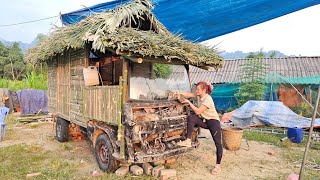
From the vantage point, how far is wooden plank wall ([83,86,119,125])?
4801 millimetres

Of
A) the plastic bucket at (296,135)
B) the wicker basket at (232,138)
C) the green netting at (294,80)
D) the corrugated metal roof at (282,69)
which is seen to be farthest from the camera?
the corrugated metal roof at (282,69)

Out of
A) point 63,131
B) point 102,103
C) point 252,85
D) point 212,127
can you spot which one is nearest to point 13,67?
point 63,131

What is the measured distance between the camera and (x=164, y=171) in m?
4.84

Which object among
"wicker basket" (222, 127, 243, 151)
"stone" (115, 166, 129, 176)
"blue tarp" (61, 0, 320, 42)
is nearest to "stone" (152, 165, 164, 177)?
"stone" (115, 166, 129, 176)

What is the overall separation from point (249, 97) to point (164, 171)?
10295mm

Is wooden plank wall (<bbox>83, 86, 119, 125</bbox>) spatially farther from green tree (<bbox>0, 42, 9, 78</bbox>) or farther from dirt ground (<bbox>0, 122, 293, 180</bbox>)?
green tree (<bbox>0, 42, 9, 78</bbox>)

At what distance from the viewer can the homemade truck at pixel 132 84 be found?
4.57 metres

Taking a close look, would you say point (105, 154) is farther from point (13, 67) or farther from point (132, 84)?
point (13, 67)

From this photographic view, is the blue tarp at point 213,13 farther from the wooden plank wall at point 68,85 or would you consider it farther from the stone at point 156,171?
the stone at point 156,171

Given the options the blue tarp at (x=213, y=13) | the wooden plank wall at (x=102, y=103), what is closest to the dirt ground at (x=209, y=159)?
the wooden plank wall at (x=102, y=103)

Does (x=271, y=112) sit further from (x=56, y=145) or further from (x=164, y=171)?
(x=56, y=145)

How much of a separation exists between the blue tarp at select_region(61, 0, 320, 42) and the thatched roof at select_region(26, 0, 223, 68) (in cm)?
43

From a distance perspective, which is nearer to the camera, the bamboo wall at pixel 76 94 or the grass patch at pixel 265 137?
the bamboo wall at pixel 76 94

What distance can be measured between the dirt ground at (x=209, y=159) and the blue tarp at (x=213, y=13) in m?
3.31
